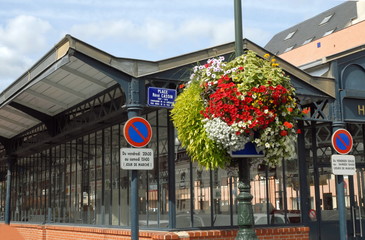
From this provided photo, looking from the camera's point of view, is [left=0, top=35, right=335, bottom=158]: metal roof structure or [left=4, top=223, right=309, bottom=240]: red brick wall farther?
[left=4, top=223, right=309, bottom=240]: red brick wall

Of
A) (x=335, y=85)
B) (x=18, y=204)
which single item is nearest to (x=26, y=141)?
(x=18, y=204)

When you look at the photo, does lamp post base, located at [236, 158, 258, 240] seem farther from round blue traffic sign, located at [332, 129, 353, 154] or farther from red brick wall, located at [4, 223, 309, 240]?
round blue traffic sign, located at [332, 129, 353, 154]

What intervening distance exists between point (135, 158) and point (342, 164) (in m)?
5.47

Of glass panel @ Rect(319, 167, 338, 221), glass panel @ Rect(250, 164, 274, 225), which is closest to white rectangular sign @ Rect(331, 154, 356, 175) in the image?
glass panel @ Rect(250, 164, 274, 225)

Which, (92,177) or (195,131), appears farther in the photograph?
(92,177)

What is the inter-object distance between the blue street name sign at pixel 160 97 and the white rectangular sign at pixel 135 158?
260 centimetres

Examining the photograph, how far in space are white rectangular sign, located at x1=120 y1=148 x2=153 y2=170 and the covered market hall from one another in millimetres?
1706

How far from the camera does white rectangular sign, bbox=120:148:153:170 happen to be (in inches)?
336

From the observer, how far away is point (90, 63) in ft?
35.8

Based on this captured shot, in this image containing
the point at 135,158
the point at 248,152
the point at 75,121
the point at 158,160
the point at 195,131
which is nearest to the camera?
the point at 135,158

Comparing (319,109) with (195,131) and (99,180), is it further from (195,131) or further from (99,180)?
(99,180)

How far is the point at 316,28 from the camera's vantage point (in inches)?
2095

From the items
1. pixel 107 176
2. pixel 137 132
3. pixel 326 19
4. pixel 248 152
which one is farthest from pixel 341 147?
pixel 326 19

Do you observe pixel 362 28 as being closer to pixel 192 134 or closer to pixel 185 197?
pixel 185 197
